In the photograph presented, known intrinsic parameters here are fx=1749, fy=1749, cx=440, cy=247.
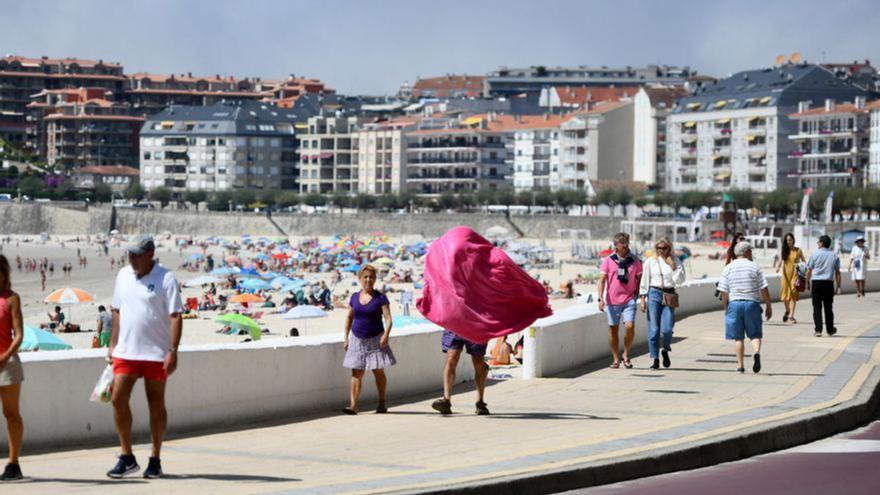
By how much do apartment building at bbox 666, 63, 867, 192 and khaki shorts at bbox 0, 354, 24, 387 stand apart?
126 metres

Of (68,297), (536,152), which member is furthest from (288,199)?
(68,297)

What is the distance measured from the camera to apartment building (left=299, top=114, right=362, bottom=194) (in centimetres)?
17100

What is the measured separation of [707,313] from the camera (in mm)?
23047

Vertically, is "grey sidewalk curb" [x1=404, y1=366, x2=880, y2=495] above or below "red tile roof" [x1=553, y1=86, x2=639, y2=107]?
below

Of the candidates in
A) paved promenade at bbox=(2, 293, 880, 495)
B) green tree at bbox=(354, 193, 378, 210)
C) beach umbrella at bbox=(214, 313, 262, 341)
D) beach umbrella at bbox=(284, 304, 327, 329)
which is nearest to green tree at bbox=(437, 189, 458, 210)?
green tree at bbox=(354, 193, 378, 210)

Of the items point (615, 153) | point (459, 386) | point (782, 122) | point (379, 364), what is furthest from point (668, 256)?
point (615, 153)

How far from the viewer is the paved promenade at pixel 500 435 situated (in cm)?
848

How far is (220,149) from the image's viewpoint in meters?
176

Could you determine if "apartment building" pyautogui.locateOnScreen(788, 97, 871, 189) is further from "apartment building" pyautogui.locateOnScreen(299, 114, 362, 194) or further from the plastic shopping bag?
the plastic shopping bag

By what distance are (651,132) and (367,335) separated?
13783 centimetres

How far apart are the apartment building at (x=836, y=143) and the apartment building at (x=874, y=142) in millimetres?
611

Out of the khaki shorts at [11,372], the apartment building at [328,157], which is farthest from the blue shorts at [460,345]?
the apartment building at [328,157]

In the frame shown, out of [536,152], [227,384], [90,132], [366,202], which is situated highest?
[90,132]

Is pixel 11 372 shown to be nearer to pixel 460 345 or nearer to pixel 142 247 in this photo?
pixel 142 247
